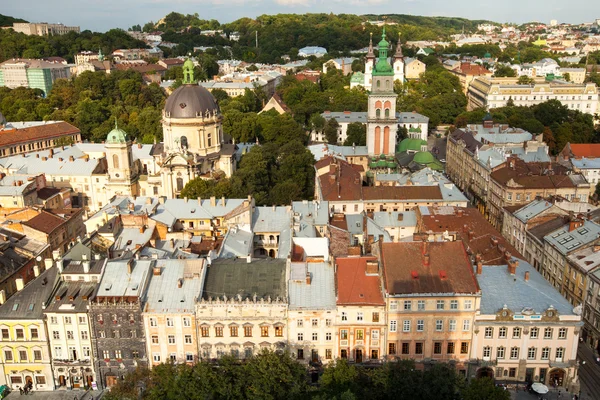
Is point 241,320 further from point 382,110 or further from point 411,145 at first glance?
point 411,145

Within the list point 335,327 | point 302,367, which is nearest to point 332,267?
point 335,327

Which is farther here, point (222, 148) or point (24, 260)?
point (222, 148)

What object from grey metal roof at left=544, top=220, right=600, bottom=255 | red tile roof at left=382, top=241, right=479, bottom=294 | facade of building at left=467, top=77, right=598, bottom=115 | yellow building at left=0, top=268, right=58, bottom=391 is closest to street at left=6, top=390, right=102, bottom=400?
yellow building at left=0, top=268, right=58, bottom=391

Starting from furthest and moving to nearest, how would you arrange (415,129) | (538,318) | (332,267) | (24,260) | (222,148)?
1. (415,129)
2. (222,148)
3. (24,260)
4. (332,267)
5. (538,318)

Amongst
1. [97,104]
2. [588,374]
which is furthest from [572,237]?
[97,104]

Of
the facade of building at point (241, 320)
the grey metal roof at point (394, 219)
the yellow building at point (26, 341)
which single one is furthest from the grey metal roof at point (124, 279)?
the grey metal roof at point (394, 219)

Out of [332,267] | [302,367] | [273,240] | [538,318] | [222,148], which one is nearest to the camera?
[302,367]

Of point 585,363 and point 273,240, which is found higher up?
point 273,240

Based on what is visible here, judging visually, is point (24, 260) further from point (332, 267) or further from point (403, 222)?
point (403, 222)
